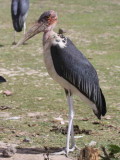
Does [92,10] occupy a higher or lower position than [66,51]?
lower

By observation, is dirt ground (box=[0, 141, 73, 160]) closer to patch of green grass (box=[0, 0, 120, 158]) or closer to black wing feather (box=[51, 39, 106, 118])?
patch of green grass (box=[0, 0, 120, 158])

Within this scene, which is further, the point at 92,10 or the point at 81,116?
the point at 92,10

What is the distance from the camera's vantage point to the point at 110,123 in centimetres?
659

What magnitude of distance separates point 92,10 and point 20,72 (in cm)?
765

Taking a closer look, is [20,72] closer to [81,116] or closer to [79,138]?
[81,116]

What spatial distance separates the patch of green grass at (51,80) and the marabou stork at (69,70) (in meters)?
0.46

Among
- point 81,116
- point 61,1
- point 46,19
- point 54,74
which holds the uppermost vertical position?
point 46,19

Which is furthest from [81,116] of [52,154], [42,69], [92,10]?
[92,10]

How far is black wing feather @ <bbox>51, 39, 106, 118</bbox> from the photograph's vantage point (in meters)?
5.26

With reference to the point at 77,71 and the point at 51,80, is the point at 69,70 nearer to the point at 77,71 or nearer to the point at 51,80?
the point at 77,71

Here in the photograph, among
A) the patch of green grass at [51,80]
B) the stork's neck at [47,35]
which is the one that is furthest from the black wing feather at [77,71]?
the patch of green grass at [51,80]

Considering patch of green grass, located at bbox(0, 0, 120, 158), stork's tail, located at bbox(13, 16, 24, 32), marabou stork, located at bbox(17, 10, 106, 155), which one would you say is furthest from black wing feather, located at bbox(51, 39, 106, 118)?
stork's tail, located at bbox(13, 16, 24, 32)

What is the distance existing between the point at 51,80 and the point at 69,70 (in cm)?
362

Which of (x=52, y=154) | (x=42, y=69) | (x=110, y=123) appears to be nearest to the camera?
(x=52, y=154)
